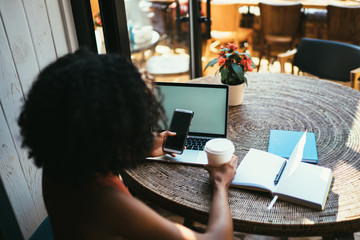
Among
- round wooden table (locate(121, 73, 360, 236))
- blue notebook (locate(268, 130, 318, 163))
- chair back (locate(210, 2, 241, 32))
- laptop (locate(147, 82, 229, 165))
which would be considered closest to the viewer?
round wooden table (locate(121, 73, 360, 236))

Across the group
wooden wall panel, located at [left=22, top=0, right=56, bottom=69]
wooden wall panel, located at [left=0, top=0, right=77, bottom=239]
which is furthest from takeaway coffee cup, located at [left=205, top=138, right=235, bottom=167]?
wooden wall panel, located at [left=22, top=0, right=56, bottom=69]

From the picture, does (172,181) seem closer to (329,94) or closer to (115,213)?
(115,213)

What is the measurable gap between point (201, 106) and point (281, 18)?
2.74m

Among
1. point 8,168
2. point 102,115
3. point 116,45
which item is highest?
point 102,115

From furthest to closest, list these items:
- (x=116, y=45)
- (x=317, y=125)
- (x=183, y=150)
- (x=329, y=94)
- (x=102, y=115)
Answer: (x=116, y=45)
(x=329, y=94)
(x=317, y=125)
(x=183, y=150)
(x=102, y=115)

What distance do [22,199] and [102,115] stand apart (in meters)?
1.11

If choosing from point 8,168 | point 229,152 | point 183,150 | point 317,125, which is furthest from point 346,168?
point 8,168

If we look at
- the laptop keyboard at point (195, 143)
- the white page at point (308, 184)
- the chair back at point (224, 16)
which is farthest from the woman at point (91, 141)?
the chair back at point (224, 16)

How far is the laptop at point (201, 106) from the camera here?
126cm

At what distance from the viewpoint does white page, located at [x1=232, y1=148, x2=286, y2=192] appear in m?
1.01

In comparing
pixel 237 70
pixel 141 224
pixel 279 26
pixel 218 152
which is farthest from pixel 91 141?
pixel 279 26

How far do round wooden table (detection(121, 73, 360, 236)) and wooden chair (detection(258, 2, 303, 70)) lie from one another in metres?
2.03

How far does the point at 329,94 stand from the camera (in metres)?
1.62

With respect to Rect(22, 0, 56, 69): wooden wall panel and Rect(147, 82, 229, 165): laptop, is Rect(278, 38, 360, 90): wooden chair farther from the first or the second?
Rect(22, 0, 56, 69): wooden wall panel
